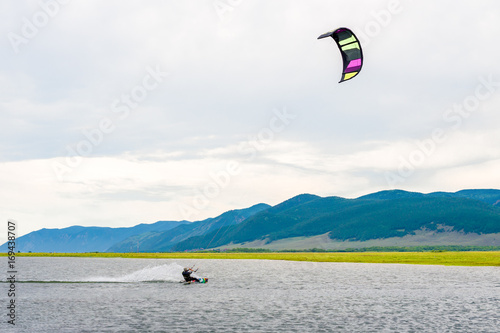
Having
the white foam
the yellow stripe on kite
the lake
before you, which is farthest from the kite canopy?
the white foam

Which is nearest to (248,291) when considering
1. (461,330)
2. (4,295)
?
(4,295)

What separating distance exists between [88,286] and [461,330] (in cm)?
5157

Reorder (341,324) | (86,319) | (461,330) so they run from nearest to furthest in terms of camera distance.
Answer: (461,330) < (341,324) < (86,319)

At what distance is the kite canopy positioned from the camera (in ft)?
132

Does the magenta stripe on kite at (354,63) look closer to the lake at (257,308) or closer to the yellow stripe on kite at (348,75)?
the yellow stripe on kite at (348,75)

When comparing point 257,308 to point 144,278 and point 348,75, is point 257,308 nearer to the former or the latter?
point 348,75

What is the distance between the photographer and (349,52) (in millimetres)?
42781

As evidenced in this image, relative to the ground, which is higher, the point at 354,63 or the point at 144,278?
the point at 354,63

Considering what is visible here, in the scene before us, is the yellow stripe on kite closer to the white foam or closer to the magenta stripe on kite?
the magenta stripe on kite

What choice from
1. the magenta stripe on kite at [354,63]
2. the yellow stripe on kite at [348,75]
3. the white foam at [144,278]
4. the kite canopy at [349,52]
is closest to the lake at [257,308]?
the white foam at [144,278]

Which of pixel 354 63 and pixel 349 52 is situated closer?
pixel 354 63

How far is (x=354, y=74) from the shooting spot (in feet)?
130

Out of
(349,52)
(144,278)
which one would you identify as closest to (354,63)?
(349,52)

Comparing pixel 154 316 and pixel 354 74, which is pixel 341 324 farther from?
pixel 354 74
